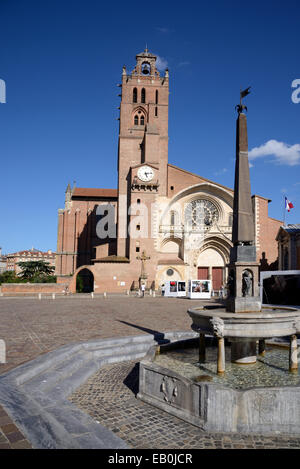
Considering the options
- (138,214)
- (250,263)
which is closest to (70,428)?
(250,263)

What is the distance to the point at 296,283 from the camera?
81.3ft

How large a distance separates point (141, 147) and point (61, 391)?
38.4 m

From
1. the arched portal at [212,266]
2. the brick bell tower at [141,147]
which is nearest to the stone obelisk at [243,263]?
the brick bell tower at [141,147]

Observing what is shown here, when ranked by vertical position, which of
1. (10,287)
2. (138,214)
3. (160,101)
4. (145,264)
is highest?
(160,101)

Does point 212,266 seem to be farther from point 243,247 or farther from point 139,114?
point 243,247

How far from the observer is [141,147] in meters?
41.2

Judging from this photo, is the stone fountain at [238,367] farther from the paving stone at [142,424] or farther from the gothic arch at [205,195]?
the gothic arch at [205,195]

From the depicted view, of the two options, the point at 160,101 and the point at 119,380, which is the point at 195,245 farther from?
the point at 119,380

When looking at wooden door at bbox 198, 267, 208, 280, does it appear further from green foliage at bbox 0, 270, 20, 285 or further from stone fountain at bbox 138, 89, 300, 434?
stone fountain at bbox 138, 89, 300, 434

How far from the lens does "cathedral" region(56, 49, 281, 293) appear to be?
35.1m

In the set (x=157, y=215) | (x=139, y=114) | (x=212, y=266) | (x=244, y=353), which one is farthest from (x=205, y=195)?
(x=244, y=353)

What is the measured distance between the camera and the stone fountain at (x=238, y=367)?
421 cm

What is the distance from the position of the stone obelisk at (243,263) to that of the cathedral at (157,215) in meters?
27.5

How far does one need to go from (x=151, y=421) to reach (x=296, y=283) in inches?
915
